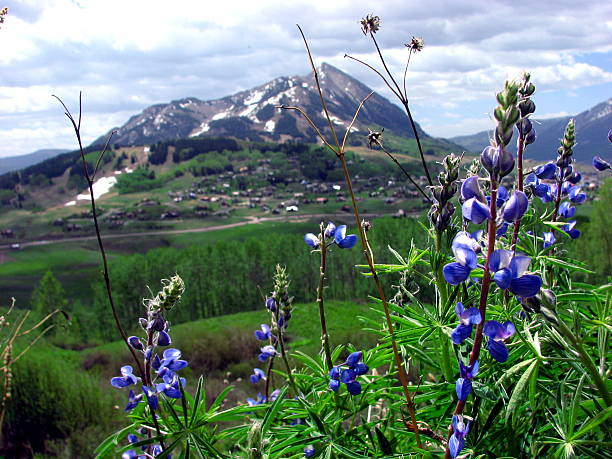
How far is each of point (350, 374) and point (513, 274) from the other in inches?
42.0

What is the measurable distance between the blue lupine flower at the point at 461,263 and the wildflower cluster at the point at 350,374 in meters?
0.88

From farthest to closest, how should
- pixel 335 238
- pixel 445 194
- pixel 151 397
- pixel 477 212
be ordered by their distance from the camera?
pixel 335 238
pixel 151 397
pixel 445 194
pixel 477 212

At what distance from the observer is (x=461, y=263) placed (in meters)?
1.52

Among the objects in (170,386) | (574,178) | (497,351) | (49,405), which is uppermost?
(574,178)

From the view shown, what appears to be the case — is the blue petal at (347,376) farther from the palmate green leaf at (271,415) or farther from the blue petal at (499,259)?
the blue petal at (499,259)

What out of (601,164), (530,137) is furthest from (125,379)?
(601,164)

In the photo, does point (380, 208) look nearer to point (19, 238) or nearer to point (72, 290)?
point (72, 290)

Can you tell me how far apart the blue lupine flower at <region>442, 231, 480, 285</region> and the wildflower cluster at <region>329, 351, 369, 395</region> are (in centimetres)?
88

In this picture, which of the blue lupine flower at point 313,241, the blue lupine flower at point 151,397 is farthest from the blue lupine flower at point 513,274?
the blue lupine flower at point 151,397

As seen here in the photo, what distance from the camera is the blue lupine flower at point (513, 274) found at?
1.36m

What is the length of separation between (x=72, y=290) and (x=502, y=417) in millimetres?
117723

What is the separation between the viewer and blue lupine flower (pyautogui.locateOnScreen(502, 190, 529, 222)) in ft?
4.61

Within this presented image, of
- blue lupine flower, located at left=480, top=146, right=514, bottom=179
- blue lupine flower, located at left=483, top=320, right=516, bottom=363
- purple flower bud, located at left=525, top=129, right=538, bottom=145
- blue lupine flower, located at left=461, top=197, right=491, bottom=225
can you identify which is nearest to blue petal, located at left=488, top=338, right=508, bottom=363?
blue lupine flower, located at left=483, top=320, right=516, bottom=363

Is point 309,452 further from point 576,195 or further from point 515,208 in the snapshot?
point 576,195
